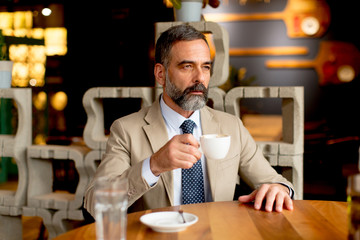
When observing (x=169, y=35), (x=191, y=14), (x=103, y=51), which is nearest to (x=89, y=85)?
(x=103, y=51)

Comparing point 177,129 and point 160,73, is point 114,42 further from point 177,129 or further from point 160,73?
Result: point 177,129

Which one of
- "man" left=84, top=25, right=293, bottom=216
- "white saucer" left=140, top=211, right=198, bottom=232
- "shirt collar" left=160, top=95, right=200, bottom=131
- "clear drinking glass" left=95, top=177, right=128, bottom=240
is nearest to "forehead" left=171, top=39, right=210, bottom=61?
"man" left=84, top=25, right=293, bottom=216

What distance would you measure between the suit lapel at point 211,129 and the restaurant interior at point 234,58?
3313 millimetres

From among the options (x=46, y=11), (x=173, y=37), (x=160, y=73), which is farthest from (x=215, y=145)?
(x=46, y=11)

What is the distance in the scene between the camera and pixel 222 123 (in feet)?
6.81

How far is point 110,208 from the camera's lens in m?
0.98

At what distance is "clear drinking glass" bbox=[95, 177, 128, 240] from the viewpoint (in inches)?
38.5

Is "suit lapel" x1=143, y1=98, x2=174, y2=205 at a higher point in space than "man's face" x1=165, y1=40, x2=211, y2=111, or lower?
lower

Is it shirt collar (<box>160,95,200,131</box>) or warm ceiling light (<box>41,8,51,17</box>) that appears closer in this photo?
shirt collar (<box>160,95,200,131</box>)

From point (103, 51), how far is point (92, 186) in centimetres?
436

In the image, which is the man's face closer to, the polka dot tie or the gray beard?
the gray beard

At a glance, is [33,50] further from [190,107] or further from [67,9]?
[190,107]

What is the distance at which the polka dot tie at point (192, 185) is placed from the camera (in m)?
1.85

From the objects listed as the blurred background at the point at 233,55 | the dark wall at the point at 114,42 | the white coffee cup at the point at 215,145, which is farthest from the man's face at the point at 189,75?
the dark wall at the point at 114,42
